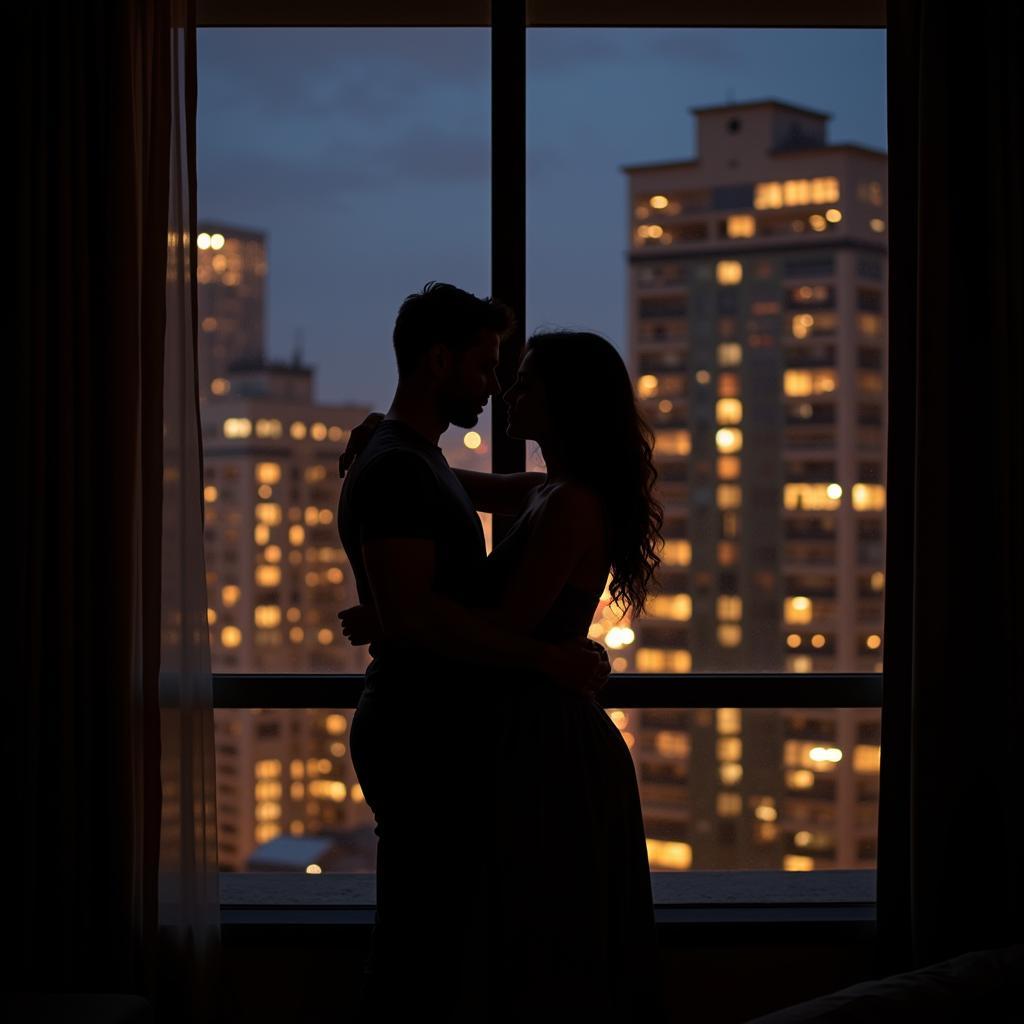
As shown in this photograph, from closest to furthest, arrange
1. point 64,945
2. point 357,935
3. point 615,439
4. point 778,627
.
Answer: point 615,439 → point 64,945 → point 357,935 → point 778,627

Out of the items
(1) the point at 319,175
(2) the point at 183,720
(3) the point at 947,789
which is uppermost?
(1) the point at 319,175

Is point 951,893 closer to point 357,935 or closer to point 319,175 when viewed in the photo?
point 357,935

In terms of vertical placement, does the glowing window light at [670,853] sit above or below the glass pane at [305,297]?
below

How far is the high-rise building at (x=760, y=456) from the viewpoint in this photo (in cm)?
268

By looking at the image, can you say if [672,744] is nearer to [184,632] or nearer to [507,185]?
[184,632]

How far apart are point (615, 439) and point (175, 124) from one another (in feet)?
4.09

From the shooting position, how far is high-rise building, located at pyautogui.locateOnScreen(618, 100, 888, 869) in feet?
8.80

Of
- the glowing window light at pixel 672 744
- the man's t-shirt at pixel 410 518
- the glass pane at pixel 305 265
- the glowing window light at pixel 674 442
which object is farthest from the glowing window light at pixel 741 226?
the glowing window light at pixel 672 744

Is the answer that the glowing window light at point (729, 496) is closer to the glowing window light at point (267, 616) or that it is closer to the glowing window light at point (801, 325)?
the glowing window light at point (801, 325)

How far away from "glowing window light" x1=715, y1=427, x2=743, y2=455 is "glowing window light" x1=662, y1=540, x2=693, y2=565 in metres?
0.26

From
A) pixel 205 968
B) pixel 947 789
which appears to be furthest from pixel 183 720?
pixel 947 789

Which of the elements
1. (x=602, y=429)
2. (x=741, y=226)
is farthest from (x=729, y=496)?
(x=602, y=429)

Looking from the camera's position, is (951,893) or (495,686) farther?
(951,893)

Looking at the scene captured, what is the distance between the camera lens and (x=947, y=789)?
237 cm
